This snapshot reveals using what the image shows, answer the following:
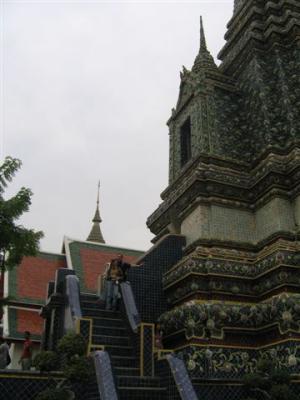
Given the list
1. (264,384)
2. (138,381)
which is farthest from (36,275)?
(264,384)

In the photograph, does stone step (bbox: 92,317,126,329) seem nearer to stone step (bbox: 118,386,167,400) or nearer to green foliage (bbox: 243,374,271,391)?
stone step (bbox: 118,386,167,400)

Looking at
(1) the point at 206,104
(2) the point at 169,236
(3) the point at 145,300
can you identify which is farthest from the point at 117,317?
(1) the point at 206,104

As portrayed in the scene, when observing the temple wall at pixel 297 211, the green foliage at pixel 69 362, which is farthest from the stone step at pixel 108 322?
the temple wall at pixel 297 211

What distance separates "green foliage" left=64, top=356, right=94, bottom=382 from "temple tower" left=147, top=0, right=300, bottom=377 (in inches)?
113

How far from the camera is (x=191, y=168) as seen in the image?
1295cm

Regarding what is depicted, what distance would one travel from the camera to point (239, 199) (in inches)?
477

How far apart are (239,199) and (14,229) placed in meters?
5.56

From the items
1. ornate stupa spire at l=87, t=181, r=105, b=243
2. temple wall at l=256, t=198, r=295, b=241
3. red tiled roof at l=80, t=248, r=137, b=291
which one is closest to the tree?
temple wall at l=256, t=198, r=295, b=241

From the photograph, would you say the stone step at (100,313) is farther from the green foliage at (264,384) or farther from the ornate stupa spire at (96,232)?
the ornate stupa spire at (96,232)

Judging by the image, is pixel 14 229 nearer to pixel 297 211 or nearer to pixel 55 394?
pixel 55 394

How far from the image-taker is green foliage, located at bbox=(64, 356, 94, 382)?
6699mm

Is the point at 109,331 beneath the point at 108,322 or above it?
beneath

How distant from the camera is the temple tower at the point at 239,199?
9609 millimetres

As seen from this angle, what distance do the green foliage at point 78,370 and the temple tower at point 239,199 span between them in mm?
2875
